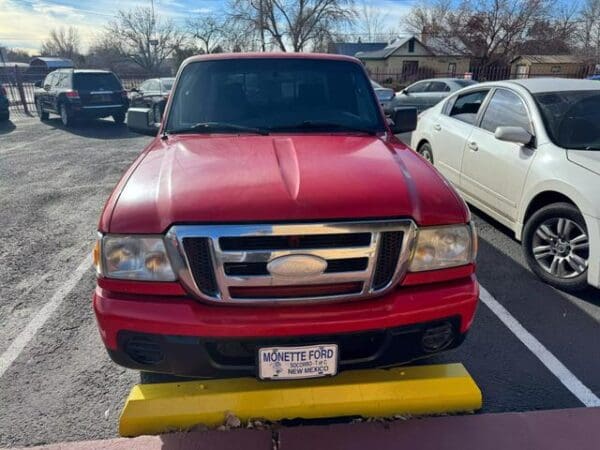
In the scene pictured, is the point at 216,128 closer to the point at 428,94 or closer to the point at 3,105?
the point at 428,94

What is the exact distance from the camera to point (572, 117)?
4066mm

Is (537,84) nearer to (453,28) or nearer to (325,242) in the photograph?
(325,242)

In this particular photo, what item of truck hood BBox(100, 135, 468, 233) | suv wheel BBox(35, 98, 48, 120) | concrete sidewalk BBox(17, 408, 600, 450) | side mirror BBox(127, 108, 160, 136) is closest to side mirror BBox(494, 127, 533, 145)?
truck hood BBox(100, 135, 468, 233)

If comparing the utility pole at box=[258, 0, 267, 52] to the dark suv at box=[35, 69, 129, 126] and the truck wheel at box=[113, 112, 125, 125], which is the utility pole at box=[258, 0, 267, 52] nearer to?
the truck wheel at box=[113, 112, 125, 125]

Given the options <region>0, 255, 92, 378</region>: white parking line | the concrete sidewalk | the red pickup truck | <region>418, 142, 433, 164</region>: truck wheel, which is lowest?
<region>0, 255, 92, 378</region>: white parking line

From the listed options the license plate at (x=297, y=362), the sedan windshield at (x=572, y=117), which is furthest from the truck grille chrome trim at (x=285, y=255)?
the sedan windshield at (x=572, y=117)

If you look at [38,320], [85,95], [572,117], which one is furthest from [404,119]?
[85,95]

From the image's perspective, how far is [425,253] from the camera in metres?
2.06

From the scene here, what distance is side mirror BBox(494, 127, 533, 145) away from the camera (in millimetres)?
3992

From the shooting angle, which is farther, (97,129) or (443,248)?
(97,129)

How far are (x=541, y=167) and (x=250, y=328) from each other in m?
3.13

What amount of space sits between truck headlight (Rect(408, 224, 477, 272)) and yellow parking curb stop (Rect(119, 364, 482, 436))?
1.84 feet

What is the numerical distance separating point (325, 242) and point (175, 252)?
0.63m

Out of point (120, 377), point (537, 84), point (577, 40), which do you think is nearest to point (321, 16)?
point (577, 40)
